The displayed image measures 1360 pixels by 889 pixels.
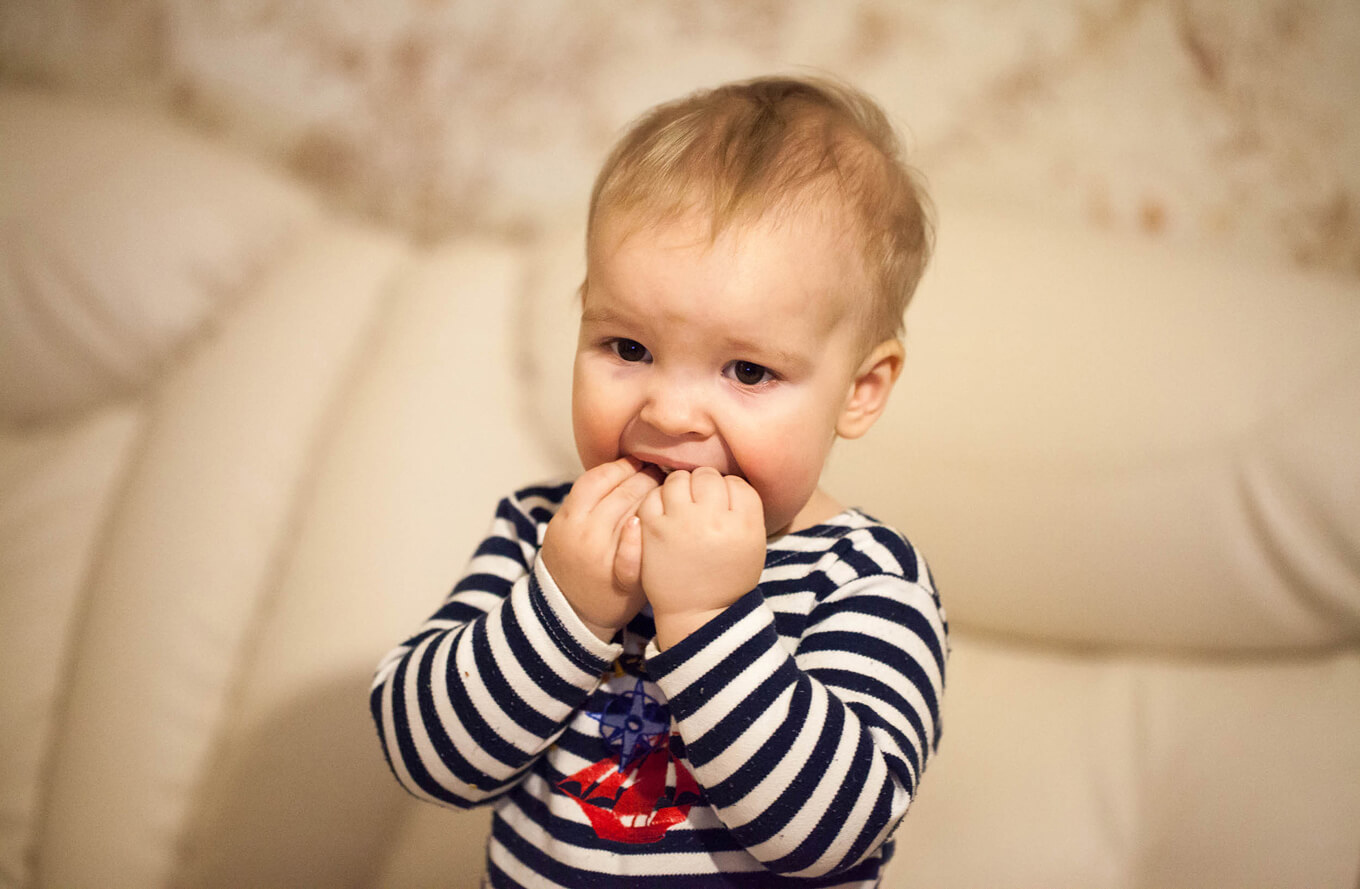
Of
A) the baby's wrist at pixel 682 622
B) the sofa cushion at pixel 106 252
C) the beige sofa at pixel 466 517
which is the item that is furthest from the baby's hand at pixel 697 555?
the sofa cushion at pixel 106 252

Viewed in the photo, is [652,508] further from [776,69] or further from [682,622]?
[776,69]

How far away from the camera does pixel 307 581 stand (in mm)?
1031

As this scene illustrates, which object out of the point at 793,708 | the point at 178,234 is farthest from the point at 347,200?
the point at 793,708

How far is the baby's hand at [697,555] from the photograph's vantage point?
0.55 meters

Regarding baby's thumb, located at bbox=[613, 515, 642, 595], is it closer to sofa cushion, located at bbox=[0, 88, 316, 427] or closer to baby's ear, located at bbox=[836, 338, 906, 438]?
baby's ear, located at bbox=[836, 338, 906, 438]

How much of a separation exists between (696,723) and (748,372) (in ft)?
0.69

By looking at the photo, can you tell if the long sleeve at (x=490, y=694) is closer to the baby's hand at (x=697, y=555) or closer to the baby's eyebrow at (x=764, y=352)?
the baby's hand at (x=697, y=555)

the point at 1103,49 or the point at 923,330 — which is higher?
the point at 1103,49

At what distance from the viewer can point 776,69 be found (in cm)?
114

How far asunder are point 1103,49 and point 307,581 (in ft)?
3.46

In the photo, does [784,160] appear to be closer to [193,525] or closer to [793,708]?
[793,708]

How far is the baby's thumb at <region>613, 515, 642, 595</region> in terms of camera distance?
571 mm

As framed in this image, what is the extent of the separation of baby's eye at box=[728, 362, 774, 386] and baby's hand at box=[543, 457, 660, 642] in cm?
9

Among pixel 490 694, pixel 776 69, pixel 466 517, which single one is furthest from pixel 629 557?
pixel 776 69
